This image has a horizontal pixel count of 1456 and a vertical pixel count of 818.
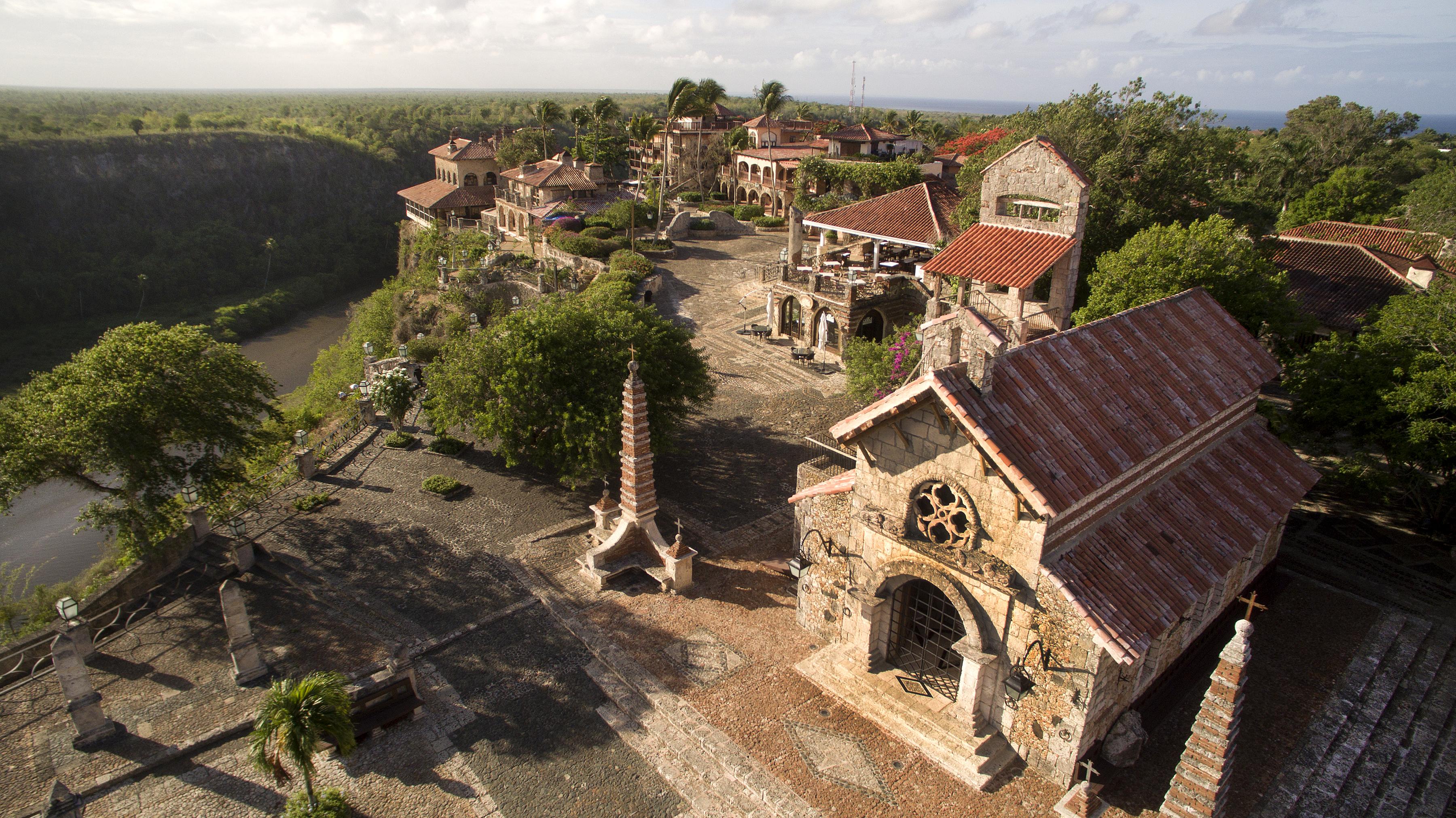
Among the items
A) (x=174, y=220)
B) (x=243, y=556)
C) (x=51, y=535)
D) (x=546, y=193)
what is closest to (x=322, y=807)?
(x=243, y=556)

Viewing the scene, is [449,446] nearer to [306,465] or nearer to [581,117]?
[306,465]

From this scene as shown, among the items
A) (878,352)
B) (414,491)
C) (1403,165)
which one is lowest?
(414,491)

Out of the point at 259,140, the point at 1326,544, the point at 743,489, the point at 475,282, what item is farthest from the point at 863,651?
the point at 259,140

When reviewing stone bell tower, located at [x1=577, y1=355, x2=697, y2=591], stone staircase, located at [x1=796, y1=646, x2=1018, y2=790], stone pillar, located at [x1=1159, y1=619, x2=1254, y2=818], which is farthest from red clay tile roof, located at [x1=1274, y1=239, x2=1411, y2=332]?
stone bell tower, located at [x1=577, y1=355, x2=697, y2=591]

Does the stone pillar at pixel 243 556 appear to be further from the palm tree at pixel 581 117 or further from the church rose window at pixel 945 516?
the palm tree at pixel 581 117

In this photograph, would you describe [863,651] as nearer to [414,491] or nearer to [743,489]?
[743,489]

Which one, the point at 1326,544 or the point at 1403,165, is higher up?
the point at 1403,165

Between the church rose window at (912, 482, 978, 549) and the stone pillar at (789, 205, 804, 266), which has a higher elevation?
the stone pillar at (789, 205, 804, 266)

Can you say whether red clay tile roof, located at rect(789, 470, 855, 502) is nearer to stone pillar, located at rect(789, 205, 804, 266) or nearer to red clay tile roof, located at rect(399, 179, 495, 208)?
stone pillar, located at rect(789, 205, 804, 266)
